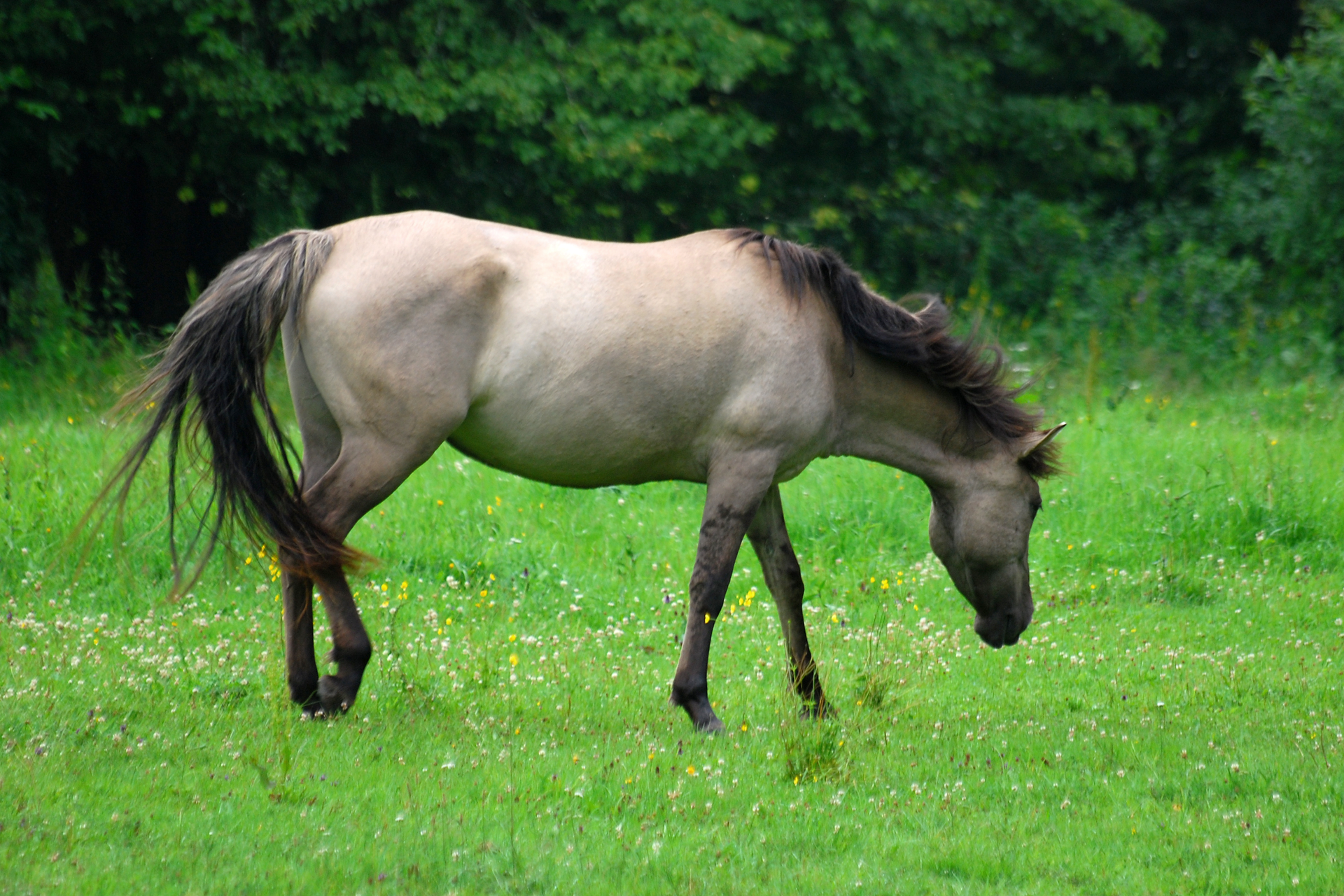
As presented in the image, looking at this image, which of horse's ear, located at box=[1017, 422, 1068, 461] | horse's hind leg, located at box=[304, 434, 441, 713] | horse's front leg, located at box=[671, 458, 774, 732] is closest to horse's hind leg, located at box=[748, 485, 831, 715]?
horse's front leg, located at box=[671, 458, 774, 732]

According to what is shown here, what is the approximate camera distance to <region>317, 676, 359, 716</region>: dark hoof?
16.4ft

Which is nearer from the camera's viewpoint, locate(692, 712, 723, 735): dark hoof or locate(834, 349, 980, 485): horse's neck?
locate(692, 712, 723, 735): dark hoof

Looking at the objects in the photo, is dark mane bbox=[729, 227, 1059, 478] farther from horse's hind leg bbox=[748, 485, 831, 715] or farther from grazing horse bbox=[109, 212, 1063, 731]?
horse's hind leg bbox=[748, 485, 831, 715]

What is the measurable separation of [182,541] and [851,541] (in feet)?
14.6

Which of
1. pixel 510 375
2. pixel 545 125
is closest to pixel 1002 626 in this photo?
pixel 510 375

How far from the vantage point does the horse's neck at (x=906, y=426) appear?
5.55m

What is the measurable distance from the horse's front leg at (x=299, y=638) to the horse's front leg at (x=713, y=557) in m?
1.53

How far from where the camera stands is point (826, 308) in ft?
17.6

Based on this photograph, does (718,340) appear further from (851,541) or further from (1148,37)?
(1148,37)

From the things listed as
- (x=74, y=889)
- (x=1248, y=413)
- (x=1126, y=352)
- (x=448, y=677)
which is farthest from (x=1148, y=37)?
(x=74, y=889)

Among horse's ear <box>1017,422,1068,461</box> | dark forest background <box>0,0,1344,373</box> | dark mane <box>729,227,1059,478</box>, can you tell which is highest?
dark mane <box>729,227,1059,478</box>

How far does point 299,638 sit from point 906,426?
2856 mm

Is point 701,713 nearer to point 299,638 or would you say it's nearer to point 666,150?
point 299,638

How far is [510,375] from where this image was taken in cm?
491
